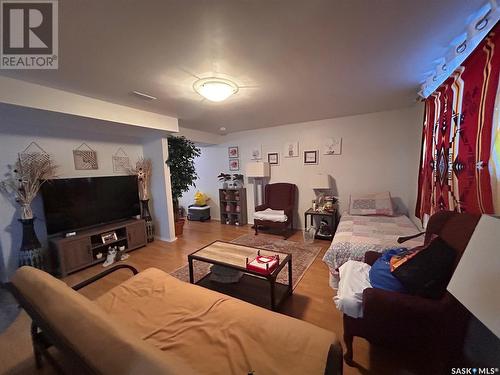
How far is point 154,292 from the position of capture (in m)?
1.50

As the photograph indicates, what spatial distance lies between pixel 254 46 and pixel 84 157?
3.11 m

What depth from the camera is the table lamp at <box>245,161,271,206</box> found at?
4.27 m

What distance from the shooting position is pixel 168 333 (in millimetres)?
1155

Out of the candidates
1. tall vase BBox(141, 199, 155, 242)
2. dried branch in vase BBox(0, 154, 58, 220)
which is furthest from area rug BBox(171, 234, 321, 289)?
dried branch in vase BBox(0, 154, 58, 220)

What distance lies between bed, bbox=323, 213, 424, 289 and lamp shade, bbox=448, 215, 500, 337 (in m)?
Answer: 1.38

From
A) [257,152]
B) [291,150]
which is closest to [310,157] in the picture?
[291,150]

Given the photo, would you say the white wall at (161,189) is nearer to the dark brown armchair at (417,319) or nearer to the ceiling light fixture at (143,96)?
the ceiling light fixture at (143,96)

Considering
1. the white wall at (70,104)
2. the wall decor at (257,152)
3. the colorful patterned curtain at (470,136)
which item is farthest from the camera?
the wall decor at (257,152)

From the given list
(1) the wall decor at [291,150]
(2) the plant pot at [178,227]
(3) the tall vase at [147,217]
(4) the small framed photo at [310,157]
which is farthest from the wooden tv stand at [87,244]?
(4) the small framed photo at [310,157]

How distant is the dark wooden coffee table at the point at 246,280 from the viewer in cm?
182

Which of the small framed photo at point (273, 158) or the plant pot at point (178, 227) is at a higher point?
the small framed photo at point (273, 158)

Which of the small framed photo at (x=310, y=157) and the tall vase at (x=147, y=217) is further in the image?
the small framed photo at (x=310, y=157)

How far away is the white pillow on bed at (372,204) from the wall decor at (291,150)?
56.0 inches

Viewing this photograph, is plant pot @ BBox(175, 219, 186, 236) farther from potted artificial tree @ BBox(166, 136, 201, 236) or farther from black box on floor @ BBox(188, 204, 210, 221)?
black box on floor @ BBox(188, 204, 210, 221)
